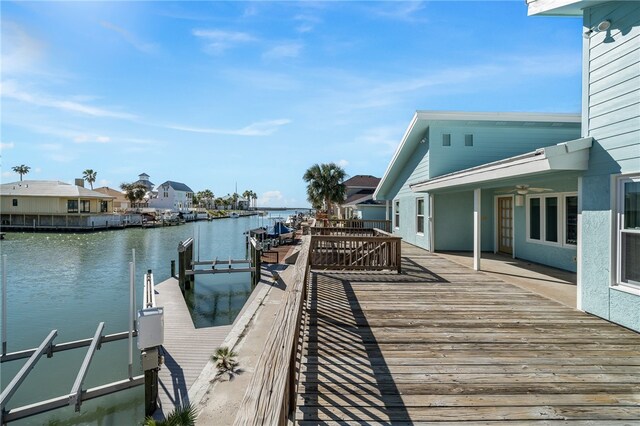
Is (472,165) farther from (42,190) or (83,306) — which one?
(42,190)

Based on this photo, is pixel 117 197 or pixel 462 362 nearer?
pixel 462 362

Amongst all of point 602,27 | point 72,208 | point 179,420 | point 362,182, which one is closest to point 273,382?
point 179,420

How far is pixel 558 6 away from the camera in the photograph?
5.00m

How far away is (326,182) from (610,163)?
26.6 meters

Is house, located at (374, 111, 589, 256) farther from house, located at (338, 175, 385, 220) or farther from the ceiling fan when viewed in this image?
house, located at (338, 175, 385, 220)

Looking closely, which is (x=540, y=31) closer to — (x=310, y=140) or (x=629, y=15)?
(x=629, y=15)

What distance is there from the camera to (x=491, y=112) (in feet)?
35.7

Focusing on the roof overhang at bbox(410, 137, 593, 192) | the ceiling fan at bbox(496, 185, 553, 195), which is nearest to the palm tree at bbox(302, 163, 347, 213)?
the ceiling fan at bbox(496, 185, 553, 195)

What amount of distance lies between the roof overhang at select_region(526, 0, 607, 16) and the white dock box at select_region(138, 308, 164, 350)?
316 inches

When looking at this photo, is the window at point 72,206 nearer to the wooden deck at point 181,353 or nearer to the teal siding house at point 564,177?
the wooden deck at point 181,353

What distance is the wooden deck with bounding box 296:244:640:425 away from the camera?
2.70 metres

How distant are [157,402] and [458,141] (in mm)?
11187

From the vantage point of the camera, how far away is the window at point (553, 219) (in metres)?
7.73

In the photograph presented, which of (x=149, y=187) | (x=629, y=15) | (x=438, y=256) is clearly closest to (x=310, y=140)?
(x=438, y=256)
